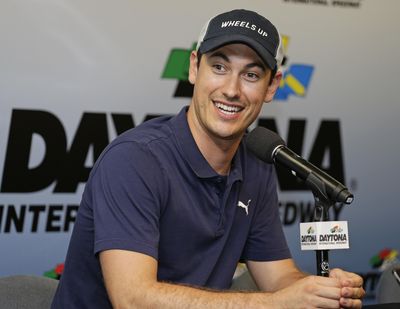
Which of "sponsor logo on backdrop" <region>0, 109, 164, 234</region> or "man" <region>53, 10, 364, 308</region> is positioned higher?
"man" <region>53, 10, 364, 308</region>

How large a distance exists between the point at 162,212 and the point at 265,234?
1.43ft

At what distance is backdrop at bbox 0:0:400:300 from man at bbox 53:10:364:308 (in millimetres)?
1370

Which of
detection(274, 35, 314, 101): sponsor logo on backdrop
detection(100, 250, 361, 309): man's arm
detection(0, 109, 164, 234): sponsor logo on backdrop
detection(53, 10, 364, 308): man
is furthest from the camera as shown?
detection(274, 35, 314, 101): sponsor logo on backdrop

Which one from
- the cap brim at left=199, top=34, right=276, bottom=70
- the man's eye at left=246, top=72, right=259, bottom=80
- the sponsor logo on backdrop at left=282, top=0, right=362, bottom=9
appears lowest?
the man's eye at left=246, top=72, right=259, bottom=80

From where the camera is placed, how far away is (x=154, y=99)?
3.56 m

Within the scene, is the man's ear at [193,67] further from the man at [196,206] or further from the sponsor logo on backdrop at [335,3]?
the sponsor logo on backdrop at [335,3]

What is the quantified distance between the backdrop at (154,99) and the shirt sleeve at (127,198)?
5.02 feet

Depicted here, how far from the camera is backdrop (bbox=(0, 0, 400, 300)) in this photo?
3.30 m

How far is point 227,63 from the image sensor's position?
1962 millimetres

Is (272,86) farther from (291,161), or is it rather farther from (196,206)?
(291,161)

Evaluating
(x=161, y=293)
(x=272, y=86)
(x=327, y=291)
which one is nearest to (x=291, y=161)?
(x=327, y=291)

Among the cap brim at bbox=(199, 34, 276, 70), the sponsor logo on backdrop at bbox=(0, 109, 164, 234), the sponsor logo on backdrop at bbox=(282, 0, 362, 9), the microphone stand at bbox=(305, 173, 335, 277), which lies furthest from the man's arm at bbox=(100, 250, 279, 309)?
the sponsor logo on backdrop at bbox=(282, 0, 362, 9)

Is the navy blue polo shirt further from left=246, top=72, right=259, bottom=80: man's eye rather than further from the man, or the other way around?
left=246, top=72, right=259, bottom=80: man's eye

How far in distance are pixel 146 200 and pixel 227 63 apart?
0.42 m
